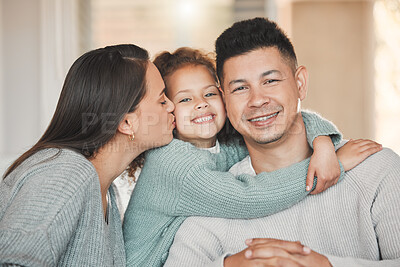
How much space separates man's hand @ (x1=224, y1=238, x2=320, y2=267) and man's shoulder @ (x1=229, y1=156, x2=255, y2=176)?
53cm

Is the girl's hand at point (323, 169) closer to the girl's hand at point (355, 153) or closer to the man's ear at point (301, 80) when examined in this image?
the girl's hand at point (355, 153)

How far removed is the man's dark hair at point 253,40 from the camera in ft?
5.65

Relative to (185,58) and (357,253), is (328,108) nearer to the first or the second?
(185,58)

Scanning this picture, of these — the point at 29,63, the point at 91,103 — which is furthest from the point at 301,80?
the point at 29,63

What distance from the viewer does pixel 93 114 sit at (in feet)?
5.15

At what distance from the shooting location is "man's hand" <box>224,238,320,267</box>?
1300mm

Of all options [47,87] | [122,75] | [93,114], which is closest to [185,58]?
[122,75]

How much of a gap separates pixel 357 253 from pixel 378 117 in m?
4.11

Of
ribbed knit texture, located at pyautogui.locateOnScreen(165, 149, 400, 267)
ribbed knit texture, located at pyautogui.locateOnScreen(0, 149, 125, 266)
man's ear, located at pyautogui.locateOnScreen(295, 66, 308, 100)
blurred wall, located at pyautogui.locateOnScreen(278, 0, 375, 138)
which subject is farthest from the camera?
blurred wall, located at pyautogui.locateOnScreen(278, 0, 375, 138)

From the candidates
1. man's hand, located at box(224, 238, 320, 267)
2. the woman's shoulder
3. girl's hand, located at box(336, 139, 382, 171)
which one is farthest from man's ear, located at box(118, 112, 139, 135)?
girl's hand, located at box(336, 139, 382, 171)

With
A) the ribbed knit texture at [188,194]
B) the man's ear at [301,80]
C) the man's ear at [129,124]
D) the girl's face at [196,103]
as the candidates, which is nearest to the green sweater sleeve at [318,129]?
the ribbed knit texture at [188,194]

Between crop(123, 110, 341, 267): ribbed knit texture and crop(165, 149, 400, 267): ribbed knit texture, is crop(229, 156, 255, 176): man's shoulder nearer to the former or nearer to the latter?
crop(123, 110, 341, 267): ribbed knit texture

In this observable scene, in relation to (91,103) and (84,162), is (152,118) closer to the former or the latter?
(91,103)

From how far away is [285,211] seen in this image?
5.28 ft
